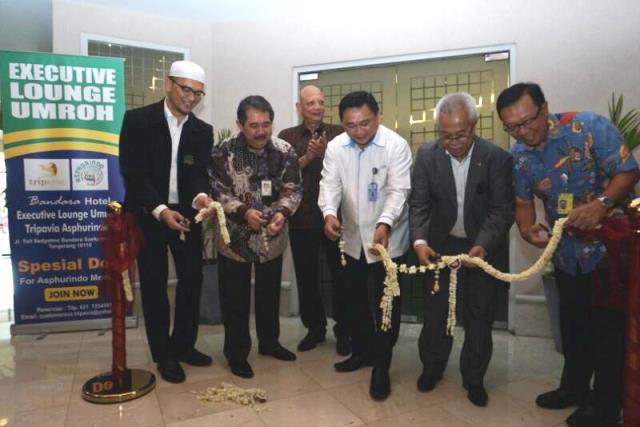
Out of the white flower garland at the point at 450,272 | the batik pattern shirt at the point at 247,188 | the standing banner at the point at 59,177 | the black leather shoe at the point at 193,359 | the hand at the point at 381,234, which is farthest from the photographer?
the standing banner at the point at 59,177

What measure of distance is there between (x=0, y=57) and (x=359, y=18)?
273 cm

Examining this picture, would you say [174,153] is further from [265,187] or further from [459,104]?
[459,104]

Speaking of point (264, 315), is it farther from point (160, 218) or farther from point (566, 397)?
point (566, 397)

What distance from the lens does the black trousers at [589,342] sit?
1793 mm

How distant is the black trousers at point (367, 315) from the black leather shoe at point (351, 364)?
3 centimetres

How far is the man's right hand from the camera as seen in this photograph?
2.24 m

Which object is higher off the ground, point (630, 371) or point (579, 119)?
point (579, 119)

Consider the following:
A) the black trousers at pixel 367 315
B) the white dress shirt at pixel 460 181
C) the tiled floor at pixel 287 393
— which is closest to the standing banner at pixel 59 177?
the tiled floor at pixel 287 393

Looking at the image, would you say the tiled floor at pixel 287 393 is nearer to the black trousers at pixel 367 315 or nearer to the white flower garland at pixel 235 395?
the white flower garland at pixel 235 395

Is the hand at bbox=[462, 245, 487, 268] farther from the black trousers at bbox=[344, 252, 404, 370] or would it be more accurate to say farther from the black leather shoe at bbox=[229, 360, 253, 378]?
the black leather shoe at bbox=[229, 360, 253, 378]

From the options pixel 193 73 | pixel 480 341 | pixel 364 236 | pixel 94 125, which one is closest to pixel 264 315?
pixel 364 236

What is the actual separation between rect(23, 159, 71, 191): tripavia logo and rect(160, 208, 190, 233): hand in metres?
1.61

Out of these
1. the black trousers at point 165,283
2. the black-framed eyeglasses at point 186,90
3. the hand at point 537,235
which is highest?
the black-framed eyeglasses at point 186,90

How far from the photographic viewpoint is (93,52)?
12.7 feet
